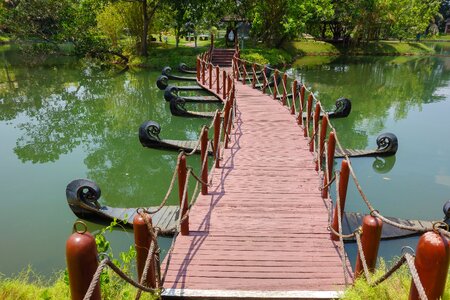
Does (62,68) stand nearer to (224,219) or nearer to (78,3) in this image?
(78,3)

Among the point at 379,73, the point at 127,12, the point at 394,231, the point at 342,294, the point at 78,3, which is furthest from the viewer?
the point at 78,3

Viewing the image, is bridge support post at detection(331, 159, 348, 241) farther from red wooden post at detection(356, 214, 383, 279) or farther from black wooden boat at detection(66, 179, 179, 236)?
black wooden boat at detection(66, 179, 179, 236)

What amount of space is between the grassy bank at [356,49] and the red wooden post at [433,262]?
37.3m

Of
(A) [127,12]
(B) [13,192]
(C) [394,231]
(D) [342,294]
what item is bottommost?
(B) [13,192]

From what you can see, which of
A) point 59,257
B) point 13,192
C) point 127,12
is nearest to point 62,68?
point 127,12

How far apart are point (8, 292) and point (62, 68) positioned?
2816 centimetres

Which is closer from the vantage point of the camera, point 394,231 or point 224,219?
point 224,219

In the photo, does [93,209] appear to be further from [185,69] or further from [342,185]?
[185,69]

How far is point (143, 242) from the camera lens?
10.9 ft

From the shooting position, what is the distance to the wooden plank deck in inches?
147

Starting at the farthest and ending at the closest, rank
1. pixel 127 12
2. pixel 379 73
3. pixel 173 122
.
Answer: pixel 127 12
pixel 379 73
pixel 173 122

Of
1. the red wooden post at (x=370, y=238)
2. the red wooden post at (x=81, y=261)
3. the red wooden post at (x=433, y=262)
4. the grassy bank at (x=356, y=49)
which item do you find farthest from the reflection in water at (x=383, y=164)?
the grassy bank at (x=356, y=49)

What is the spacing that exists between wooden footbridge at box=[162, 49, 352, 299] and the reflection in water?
9.79 ft

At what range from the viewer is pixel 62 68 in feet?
93.9
